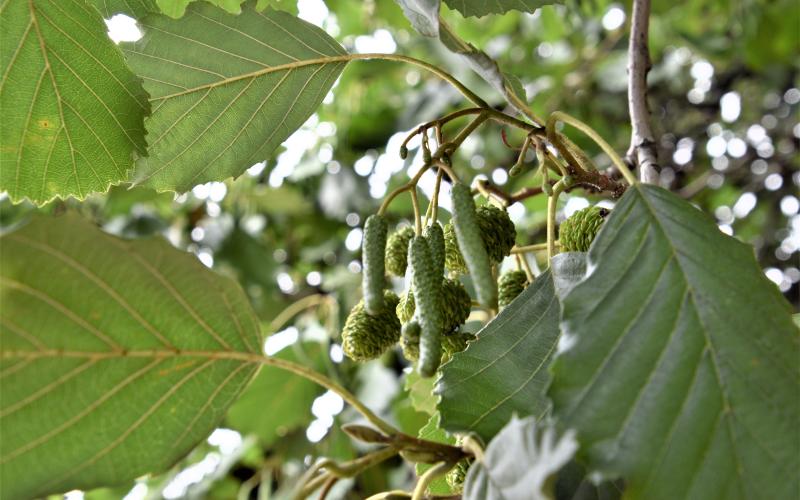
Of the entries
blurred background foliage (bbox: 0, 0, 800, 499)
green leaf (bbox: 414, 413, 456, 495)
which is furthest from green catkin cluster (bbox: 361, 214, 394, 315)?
blurred background foliage (bbox: 0, 0, 800, 499)

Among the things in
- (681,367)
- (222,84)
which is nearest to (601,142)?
(681,367)

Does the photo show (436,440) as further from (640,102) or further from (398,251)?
(640,102)

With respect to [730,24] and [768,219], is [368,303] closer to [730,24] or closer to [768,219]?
[768,219]

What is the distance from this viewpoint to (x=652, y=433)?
2.86ft

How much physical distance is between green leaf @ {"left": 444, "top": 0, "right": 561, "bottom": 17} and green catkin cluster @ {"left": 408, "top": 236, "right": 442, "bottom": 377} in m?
0.48

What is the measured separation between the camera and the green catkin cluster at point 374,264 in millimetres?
1221

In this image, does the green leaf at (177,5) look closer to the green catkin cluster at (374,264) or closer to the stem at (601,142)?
the green catkin cluster at (374,264)

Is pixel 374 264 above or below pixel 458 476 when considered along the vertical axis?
above

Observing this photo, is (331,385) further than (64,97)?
No

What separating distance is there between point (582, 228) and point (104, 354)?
2.46 ft

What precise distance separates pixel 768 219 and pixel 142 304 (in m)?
3.28

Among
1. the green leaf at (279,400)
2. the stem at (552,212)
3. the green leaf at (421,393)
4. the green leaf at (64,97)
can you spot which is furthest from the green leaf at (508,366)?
the green leaf at (279,400)

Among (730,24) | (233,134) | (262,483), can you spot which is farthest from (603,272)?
(730,24)

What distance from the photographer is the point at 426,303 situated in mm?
1115
